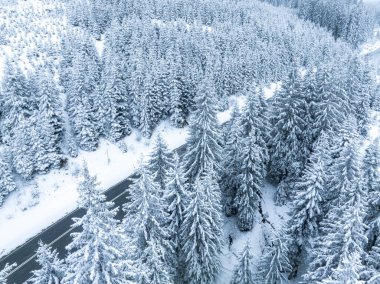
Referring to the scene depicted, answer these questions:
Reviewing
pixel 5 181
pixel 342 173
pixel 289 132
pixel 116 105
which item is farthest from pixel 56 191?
pixel 342 173

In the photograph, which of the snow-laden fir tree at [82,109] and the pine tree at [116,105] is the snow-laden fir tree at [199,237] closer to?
the snow-laden fir tree at [82,109]

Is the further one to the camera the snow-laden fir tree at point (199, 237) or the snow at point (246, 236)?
the snow at point (246, 236)

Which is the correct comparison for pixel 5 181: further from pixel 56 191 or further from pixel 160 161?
pixel 160 161

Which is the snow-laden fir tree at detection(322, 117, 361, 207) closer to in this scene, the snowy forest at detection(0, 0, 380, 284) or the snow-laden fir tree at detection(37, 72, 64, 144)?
the snowy forest at detection(0, 0, 380, 284)

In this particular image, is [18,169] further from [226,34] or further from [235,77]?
[226,34]

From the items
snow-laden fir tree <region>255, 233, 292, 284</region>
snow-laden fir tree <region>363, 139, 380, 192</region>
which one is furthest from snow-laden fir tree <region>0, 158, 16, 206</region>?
snow-laden fir tree <region>363, 139, 380, 192</region>

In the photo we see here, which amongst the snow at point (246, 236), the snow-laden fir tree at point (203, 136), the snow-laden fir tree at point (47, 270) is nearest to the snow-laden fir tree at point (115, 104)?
the snow-laden fir tree at point (203, 136)
